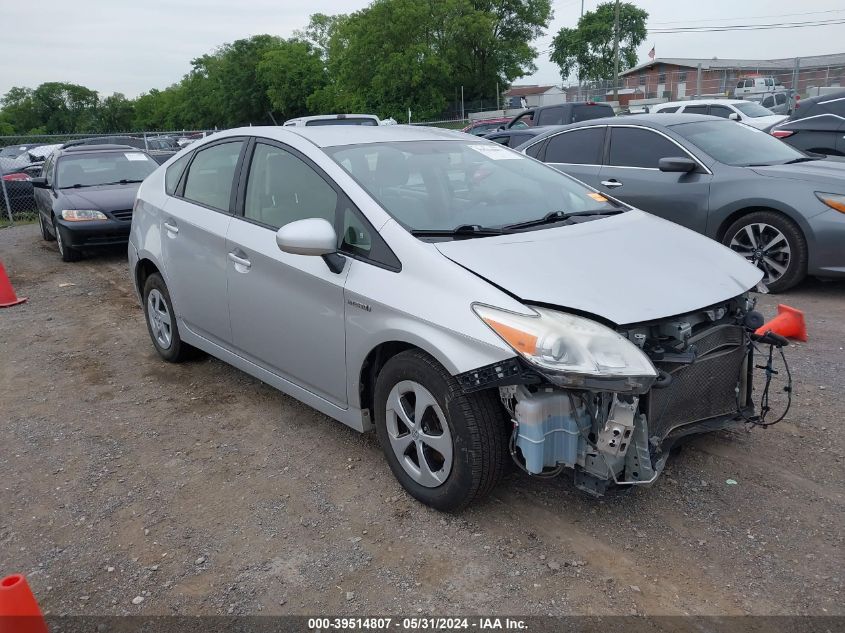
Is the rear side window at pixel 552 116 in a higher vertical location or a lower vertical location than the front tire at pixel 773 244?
higher

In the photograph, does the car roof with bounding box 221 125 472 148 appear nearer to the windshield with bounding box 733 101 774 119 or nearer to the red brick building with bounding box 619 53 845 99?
the windshield with bounding box 733 101 774 119

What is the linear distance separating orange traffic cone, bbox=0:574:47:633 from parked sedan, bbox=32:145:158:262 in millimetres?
7999

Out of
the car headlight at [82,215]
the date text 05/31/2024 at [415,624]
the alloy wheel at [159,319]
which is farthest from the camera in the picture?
the car headlight at [82,215]

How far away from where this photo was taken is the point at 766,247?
632cm

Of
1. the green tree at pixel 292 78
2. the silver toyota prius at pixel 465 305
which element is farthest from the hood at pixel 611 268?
the green tree at pixel 292 78

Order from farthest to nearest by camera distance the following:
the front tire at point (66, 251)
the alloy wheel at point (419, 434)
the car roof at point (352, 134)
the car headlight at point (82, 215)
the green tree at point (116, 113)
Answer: the green tree at point (116, 113) < the front tire at point (66, 251) < the car headlight at point (82, 215) < the car roof at point (352, 134) < the alloy wheel at point (419, 434)

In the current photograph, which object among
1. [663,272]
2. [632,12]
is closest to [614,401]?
[663,272]

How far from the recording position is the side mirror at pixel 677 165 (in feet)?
21.6

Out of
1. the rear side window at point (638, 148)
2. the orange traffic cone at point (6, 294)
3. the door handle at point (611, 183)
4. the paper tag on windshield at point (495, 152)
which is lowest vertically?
the orange traffic cone at point (6, 294)

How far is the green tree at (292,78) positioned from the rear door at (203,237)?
7182 cm

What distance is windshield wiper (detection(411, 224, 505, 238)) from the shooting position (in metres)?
3.23

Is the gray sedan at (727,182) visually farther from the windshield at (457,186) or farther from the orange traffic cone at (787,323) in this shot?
the windshield at (457,186)

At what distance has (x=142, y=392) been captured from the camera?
15.9 feet

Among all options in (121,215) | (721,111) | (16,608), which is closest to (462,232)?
(16,608)
